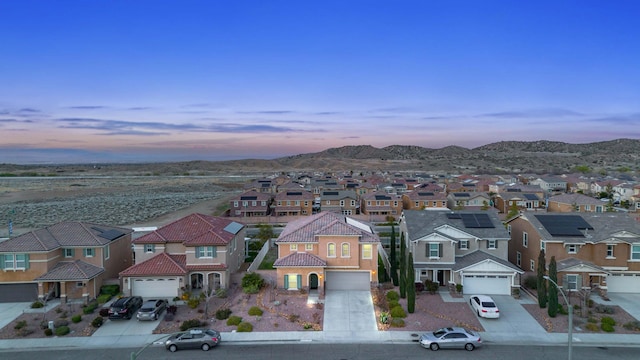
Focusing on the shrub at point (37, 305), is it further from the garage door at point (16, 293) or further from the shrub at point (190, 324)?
the shrub at point (190, 324)

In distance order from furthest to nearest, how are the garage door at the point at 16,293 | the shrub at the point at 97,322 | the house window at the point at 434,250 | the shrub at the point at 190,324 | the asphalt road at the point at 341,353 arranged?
the house window at the point at 434,250, the garage door at the point at 16,293, the shrub at the point at 97,322, the shrub at the point at 190,324, the asphalt road at the point at 341,353

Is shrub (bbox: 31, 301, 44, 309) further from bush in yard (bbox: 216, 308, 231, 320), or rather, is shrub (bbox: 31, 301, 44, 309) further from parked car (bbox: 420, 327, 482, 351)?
parked car (bbox: 420, 327, 482, 351)

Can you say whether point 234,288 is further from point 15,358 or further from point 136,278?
point 15,358

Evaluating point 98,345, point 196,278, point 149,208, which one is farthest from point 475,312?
point 149,208

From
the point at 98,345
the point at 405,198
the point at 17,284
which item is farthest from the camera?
the point at 405,198

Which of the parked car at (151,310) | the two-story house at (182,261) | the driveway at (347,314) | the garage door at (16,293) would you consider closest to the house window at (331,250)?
the driveway at (347,314)

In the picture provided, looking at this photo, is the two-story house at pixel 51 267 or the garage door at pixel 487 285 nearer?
the two-story house at pixel 51 267

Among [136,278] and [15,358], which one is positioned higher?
[136,278]
